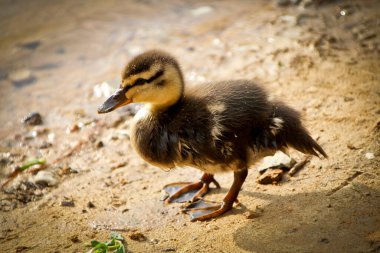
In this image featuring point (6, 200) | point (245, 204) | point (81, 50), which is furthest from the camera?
point (81, 50)

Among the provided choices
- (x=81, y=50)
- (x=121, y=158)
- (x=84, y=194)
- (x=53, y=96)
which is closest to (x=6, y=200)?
(x=84, y=194)

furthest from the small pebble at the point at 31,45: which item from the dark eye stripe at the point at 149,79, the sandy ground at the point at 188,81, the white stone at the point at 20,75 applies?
the dark eye stripe at the point at 149,79

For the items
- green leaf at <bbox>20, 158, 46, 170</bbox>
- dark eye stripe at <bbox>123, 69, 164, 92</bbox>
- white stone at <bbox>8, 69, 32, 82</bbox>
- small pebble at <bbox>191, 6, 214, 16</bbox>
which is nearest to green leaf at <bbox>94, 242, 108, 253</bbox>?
dark eye stripe at <bbox>123, 69, 164, 92</bbox>

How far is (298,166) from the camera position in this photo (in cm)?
405

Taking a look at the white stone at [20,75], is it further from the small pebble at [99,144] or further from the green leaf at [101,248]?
the green leaf at [101,248]

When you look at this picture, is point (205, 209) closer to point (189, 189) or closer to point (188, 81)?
point (189, 189)

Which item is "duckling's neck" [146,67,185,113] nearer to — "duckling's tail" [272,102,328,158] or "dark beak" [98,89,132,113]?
"dark beak" [98,89,132,113]

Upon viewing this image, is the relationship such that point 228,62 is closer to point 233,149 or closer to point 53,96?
point 53,96

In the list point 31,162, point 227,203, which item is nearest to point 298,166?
point 227,203

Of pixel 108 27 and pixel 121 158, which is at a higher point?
pixel 108 27

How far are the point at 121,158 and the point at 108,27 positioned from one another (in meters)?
3.13

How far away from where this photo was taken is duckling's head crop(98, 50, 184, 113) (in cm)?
381

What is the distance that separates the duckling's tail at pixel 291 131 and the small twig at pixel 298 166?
46 centimetres

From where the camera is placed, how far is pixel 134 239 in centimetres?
354
